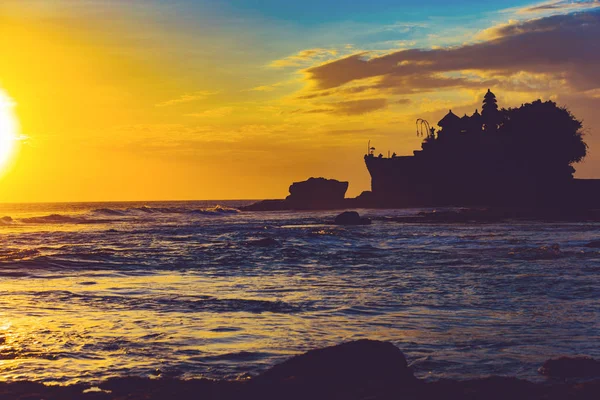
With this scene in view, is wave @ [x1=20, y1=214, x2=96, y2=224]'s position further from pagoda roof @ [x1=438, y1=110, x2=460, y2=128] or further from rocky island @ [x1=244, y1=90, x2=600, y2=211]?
pagoda roof @ [x1=438, y1=110, x2=460, y2=128]

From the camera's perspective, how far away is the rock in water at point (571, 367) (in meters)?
9.08

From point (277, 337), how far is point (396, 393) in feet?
13.5

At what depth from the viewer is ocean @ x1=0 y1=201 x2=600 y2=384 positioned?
10359 millimetres

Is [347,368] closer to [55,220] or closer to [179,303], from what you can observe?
[179,303]

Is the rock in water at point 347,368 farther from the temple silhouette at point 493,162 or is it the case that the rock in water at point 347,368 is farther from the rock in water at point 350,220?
the temple silhouette at point 493,162

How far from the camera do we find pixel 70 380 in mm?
9297

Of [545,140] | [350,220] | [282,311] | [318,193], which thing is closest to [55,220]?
[350,220]

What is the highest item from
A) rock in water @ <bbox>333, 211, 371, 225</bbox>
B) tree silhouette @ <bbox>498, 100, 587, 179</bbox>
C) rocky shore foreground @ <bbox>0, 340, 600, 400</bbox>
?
tree silhouette @ <bbox>498, 100, 587, 179</bbox>

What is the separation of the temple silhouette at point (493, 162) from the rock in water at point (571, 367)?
338ft

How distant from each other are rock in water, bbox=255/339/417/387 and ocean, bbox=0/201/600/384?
0.63 meters

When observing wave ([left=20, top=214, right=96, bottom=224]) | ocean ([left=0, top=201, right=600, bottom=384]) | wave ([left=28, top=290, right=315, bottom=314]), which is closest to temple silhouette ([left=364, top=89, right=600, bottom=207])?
wave ([left=20, top=214, right=96, bottom=224])

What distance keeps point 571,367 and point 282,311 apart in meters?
6.98

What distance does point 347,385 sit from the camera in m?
8.65

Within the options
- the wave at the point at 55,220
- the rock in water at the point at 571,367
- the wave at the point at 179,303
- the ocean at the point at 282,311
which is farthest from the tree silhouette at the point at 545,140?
the rock in water at the point at 571,367
